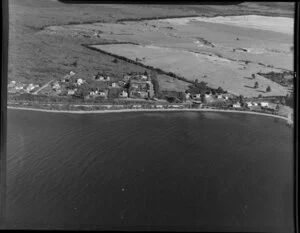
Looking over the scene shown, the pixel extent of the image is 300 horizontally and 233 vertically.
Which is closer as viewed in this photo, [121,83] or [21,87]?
[21,87]

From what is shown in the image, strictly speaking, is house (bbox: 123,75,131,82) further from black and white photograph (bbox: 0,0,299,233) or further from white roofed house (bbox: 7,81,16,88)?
white roofed house (bbox: 7,81,16,88)

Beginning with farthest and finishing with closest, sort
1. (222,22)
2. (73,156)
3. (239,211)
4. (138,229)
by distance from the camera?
1. (222,22)
2. (73,156)
3. (239,211)
4. (138,229)

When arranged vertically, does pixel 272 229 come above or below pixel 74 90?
below

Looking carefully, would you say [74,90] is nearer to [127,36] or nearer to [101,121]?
[101,121]

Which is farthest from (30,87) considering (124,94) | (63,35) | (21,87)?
(124,94)

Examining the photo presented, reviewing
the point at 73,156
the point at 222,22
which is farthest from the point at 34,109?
the point at 222,22

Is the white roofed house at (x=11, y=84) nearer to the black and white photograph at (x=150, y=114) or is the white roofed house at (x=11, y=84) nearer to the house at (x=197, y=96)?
the black and white photograph at (x=150, y=114)

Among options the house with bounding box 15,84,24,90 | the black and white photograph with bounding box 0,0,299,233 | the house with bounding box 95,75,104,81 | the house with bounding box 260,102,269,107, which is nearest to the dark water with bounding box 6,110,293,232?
the black and white photograph with bounding box 0,0,299,233

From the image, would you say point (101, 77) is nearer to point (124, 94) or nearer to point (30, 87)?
point (124, 94)
